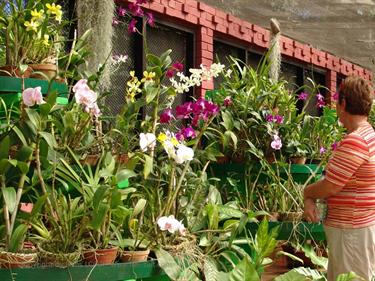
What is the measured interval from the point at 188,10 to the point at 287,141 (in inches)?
79.3

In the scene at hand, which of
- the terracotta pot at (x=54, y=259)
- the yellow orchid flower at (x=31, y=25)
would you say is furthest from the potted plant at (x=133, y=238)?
the yellow orchid flower at (x=31, y=25)

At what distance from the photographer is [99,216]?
1.79 m

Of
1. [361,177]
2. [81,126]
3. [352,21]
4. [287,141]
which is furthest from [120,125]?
[352,21]

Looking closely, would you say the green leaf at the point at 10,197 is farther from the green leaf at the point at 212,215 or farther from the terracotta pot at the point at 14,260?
the green leaf at the point at 212,215

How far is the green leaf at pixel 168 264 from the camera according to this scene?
1976 millimetres

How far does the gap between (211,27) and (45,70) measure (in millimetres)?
3501

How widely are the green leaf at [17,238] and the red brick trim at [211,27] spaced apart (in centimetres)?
280

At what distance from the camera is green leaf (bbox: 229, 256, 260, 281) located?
2023 mm

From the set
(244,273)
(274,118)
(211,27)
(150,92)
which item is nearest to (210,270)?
(244,273)

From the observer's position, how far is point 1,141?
6.14 ft

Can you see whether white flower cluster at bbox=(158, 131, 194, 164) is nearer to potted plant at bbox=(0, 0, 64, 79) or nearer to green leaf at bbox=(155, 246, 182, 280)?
green leaf at bbox=(155, 246, 182, 280)

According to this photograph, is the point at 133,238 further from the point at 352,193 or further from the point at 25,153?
the point at 352,193

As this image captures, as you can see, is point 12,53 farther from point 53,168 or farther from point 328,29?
point 328,29

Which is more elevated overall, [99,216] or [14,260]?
[99,216]
